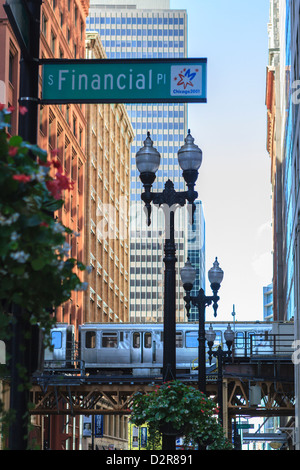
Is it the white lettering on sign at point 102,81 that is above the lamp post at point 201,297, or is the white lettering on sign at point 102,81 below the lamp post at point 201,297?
above

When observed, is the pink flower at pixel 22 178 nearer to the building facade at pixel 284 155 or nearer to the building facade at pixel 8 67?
the building facade at pixel 284 155

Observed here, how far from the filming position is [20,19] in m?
8.87

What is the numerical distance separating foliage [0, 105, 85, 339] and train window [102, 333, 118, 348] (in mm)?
44625

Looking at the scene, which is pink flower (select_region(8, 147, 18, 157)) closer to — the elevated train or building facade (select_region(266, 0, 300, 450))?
building facade (select_region(266, 0, 300, 450))

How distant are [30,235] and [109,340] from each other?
45503 millimetres

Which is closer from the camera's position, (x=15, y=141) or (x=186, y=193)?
(x=15, y=141)

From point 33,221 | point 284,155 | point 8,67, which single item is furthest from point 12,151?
point 284,155

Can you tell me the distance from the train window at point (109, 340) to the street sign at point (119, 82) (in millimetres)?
41315

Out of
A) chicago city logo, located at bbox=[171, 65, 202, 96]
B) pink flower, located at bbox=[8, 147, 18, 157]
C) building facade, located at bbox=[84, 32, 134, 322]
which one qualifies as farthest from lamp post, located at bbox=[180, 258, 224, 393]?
building facade, located at bbox=[84, 32, 134, 322]

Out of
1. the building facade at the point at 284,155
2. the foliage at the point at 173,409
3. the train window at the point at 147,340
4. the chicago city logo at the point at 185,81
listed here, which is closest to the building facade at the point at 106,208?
the building facade at the point at 284,155

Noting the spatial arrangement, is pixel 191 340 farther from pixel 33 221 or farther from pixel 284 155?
pixel 33 221

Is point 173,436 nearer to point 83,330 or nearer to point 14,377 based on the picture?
point 14,377

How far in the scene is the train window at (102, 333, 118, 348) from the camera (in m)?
50.8

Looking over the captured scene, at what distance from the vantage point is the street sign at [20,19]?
334 inches
